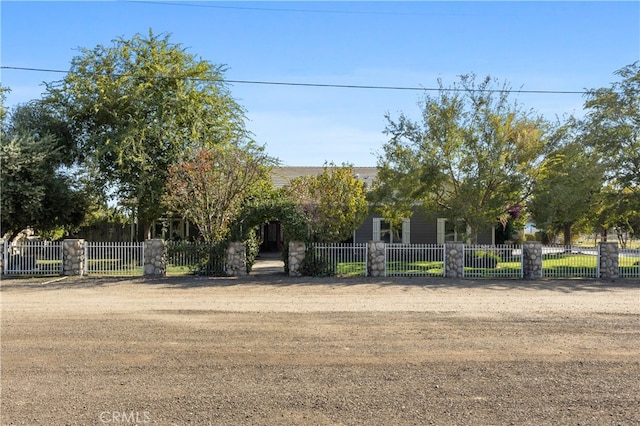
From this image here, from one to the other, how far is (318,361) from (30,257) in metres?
15.2

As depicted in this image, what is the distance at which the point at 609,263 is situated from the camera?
18.1m

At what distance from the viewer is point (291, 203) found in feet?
59.6

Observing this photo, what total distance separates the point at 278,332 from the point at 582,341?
5.06 m

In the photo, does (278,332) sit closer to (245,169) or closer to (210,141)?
(245,169)

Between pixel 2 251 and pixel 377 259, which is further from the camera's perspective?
pixel 2 251

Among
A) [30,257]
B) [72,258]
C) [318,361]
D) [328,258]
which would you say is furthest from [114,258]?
[318,361]

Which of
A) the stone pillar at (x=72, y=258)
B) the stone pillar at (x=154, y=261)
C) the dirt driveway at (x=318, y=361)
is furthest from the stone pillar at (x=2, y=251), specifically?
the dirt driveway at (x=318, y=361)

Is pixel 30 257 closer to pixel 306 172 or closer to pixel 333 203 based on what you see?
pixel 333 203

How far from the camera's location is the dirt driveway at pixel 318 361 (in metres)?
5.24

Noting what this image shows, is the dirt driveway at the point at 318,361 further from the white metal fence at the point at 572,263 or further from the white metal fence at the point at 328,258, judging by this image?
the white metal fence at the point at 572,263

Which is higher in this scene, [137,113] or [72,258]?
[137,113]

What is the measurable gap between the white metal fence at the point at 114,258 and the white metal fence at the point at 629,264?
17412mm

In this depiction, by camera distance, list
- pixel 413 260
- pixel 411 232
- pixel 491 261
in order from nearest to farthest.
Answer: pixel 413 260, pixel 491 261, pixel 411 232

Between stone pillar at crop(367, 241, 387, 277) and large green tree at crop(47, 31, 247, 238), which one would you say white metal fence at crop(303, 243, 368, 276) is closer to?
stone pillar at crop(367, 241, 387, 277)
